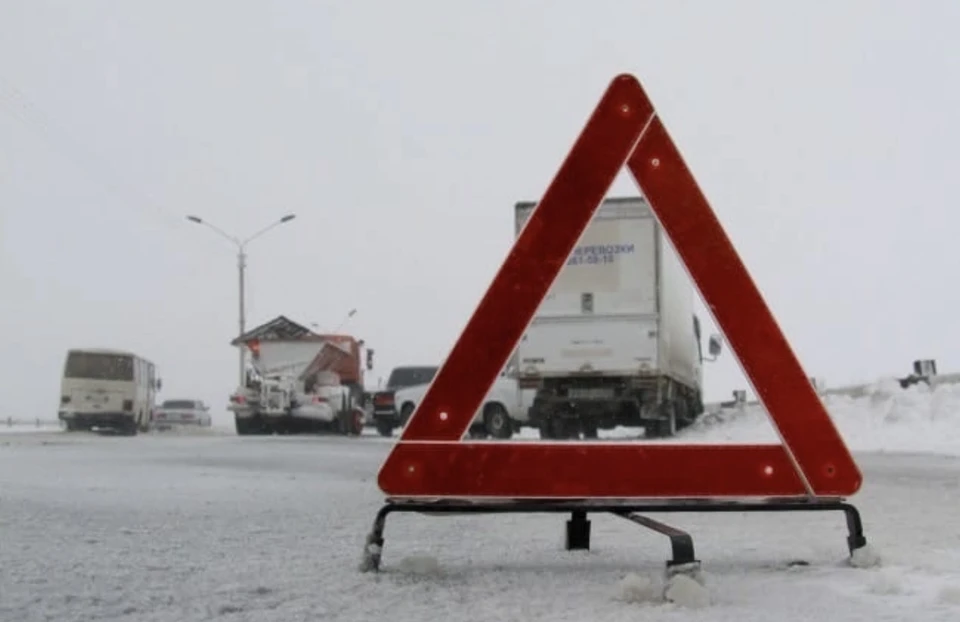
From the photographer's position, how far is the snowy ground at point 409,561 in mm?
3582

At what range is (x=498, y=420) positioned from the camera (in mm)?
24766

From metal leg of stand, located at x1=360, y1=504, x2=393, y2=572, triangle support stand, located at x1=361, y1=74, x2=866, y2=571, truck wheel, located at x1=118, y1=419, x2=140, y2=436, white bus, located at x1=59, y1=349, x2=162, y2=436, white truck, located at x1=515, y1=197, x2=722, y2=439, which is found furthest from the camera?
truck wheel, located at x1=118, y1=419, x2=140, y2=436

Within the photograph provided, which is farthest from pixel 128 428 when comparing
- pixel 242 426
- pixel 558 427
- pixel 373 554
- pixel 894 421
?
pixel 373 554

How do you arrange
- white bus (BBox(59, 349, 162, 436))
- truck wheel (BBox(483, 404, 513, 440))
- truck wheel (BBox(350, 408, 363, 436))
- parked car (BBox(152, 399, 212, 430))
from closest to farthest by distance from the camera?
truck wheel (BBox(483, 404, 513, 440)) < truck wheel (BBox(350, 408, 363, 436)) < white bus (BBox(59, 349, 162, 436)) < parked car (BBox(152, 399, 212, 430))

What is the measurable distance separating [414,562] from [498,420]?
20512 millimetres

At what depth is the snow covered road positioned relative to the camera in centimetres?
358

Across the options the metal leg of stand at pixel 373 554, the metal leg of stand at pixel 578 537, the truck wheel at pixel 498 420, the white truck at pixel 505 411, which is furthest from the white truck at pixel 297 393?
the metal leg of stand at pixel 373 554

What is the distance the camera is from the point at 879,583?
3.85 meters

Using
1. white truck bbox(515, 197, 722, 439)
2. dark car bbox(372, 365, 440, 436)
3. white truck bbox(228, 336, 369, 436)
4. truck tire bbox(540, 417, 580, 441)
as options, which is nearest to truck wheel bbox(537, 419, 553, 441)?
truck tire bbox(540, 417, 580, 441)

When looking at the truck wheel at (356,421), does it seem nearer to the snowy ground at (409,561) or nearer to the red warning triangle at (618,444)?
the snowy ground at (409,561)

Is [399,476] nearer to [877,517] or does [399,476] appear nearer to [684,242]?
[684,242]

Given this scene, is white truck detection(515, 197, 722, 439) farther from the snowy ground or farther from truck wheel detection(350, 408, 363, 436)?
truck wheel detection(350, 408, 363, 436)

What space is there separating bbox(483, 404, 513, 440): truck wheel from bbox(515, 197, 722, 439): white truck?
3357mm

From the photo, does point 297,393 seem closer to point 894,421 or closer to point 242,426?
point 242,426
